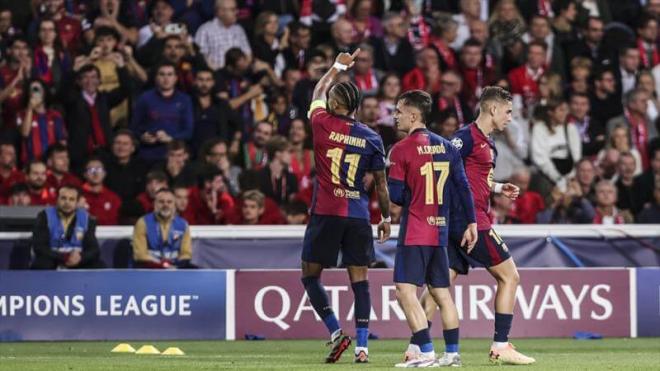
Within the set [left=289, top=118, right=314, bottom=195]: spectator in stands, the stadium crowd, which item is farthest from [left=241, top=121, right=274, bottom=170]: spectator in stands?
[left=289, top=118, right=314, bottom=195]: spectator in stands

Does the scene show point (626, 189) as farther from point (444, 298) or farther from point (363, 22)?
point (444, 298)

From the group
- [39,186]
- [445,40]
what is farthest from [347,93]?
[445,40]

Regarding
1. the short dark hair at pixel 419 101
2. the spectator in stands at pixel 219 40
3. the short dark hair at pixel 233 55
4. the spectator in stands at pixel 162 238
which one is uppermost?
the spectator in stands at pixel 219 40

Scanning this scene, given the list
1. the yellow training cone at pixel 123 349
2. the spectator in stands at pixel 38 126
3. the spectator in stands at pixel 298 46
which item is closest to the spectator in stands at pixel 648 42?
the spectator in stands at pixel 298 46

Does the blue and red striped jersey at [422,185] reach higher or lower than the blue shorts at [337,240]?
higher

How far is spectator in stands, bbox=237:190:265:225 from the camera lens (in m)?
18.5

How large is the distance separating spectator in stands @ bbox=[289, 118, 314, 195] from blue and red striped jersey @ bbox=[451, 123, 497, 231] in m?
7.09

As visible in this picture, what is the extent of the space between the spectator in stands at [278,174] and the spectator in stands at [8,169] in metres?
2.90

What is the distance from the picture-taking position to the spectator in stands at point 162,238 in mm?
17516

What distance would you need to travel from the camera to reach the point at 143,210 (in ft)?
61.3

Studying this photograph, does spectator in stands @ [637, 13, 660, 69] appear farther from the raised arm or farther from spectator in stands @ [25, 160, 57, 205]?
the raised arm

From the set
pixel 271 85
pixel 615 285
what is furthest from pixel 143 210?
pixel 615 285

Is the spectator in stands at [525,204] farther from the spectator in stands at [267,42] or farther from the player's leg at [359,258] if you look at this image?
the player's leg at [359,258]

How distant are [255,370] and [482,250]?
2142 mm
